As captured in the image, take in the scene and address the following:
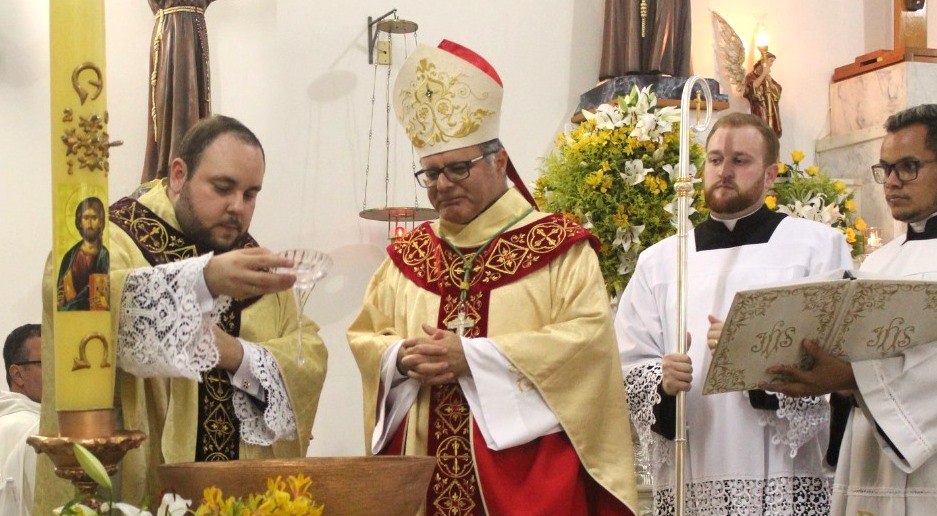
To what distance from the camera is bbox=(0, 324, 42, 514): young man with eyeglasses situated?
4828 mm

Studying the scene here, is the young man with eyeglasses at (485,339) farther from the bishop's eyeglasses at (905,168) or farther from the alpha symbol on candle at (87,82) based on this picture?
the alpha symbol on candle at (87,82)

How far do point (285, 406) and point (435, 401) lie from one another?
23.0 inches

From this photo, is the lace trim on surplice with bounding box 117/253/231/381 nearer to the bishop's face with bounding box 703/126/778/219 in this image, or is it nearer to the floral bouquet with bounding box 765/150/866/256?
the bishop's face with bounding box 703/126/778/219

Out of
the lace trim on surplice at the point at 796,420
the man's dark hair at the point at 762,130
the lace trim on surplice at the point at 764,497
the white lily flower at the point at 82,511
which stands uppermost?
the man's dark hair at the point at 762,130

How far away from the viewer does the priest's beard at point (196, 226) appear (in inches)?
125

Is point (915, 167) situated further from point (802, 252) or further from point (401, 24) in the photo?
point (401, 24)

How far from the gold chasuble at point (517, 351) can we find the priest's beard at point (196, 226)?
593 mm

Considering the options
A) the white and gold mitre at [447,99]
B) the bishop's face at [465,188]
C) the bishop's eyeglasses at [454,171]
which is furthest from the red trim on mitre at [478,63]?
the bishop's eyeglasses at [454,171]

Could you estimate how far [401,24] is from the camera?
746 cm

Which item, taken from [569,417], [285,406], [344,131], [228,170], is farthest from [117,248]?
[344,131]

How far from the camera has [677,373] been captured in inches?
151

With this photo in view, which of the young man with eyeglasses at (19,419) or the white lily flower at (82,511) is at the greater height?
the white lily flower at (82,511)

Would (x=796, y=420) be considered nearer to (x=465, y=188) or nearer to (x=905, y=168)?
(x=905, y=168)

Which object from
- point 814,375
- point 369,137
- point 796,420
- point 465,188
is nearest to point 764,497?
point 796,420
